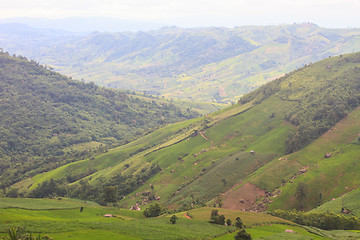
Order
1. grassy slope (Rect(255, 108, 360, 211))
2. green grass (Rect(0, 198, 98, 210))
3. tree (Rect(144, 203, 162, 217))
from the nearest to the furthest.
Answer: green grass (Rect(0, 198, 98, 210)) → tree (Rect(144, 203, 162, 217)) → grassy slope (Rect(255, 108, 360, 211))

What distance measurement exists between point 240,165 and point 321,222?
71769 millimetres

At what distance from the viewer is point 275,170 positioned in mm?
157500

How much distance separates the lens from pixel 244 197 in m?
143

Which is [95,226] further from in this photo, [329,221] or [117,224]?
[329,221]

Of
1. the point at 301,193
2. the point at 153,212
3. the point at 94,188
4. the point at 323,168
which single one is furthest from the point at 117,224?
the point at 323,168

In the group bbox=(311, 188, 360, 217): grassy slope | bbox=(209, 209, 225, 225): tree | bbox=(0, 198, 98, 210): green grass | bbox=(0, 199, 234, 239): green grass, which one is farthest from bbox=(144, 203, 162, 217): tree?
bbox=(311, 188, 360, 217): grassy slope

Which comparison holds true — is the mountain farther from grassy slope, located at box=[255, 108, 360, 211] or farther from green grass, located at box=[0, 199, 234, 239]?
green grass, located at box=[0, 199, 234, 239]

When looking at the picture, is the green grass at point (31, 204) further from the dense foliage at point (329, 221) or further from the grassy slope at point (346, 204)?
the grassy slope at point (346, 204)

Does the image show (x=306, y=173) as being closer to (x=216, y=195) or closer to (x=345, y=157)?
(x=345, y=157)

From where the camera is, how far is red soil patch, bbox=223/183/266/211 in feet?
450

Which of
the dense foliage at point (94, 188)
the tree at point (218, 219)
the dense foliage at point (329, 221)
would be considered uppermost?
the tree at point (218, 219)

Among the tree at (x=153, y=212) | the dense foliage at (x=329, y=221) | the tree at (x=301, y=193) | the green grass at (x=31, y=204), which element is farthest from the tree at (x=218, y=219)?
the green grass at (x=31, y=204)

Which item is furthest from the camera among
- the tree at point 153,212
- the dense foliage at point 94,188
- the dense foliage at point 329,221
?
the dense foliage at point 94,188

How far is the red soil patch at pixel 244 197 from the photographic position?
137 meters
